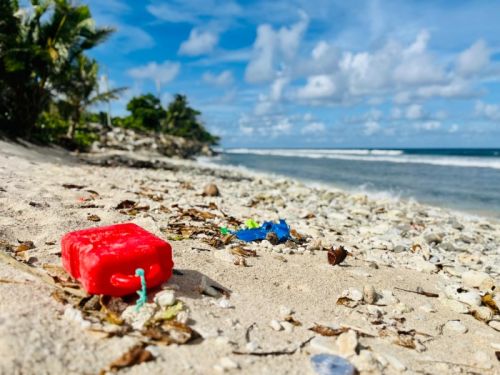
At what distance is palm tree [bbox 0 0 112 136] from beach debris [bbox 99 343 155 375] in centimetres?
1295

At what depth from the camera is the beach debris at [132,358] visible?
6.32ft

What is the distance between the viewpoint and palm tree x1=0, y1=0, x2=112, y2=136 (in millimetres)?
12727

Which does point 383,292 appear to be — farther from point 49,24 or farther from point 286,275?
point 49,24

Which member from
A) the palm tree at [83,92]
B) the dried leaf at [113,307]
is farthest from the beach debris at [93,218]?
the palm tree at [83,92]

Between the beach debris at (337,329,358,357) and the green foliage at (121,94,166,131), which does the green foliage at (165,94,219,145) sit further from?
the beach debris at (337,329,358,357)

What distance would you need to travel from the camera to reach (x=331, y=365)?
84.0 inches

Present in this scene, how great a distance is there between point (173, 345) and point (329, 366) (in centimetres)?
83

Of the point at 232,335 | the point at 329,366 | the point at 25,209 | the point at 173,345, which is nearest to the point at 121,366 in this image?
the point at 173,345

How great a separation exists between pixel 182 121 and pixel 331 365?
164 ft

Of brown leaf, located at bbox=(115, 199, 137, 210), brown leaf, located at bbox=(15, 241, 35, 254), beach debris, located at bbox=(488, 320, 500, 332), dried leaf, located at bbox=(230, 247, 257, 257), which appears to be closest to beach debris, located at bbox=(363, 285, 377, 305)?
beach debris, located at bbox=(488, 320, 500, 332)

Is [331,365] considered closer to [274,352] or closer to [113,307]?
[274,352]

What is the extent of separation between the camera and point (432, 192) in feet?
46.1

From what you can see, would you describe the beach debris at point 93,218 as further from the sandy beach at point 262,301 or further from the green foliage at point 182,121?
the green foliage at point 182,121

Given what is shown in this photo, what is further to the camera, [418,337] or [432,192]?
[432,192]
